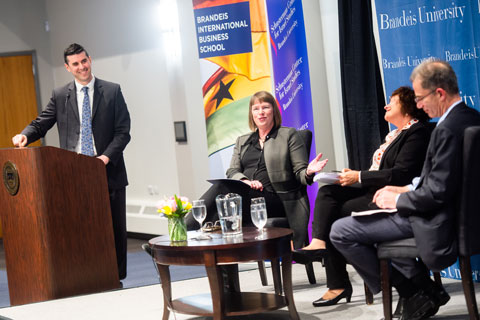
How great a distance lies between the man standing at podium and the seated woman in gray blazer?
31.9 inches

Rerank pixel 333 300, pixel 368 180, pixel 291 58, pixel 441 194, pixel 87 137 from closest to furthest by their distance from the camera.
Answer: pixel 441 194, pixel 368 180, pixel 333 300, pixel 87 137, pixel 291 58

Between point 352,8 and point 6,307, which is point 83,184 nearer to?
point 6,307

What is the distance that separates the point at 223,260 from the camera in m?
3.95

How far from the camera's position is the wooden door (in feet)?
33.9

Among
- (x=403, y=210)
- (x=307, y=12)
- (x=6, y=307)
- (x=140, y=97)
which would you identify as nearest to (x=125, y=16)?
(x=140, y=97)

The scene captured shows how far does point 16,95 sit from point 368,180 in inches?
278

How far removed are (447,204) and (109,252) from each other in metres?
2.75

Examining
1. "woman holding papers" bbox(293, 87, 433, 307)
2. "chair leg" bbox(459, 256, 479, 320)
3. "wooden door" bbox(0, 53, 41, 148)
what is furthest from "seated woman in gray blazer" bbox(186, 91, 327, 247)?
"wooden door" bbox(0, 53, 41, 148)

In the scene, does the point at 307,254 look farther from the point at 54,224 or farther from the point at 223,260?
the point at 54,224

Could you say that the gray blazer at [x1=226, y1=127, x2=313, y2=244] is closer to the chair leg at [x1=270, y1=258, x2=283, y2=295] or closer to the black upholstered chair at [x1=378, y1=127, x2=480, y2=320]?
the chair leg at [x1=270, y1=258, x2=283, y2=295]

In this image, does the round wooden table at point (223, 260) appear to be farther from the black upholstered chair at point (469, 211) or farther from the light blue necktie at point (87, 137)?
the light blue necktie at point (87, 137)

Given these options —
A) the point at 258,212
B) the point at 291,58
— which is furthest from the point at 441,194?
the point at 291,58

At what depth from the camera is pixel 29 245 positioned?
532 centimetres

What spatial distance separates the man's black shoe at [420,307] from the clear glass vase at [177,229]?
1.21 metres
